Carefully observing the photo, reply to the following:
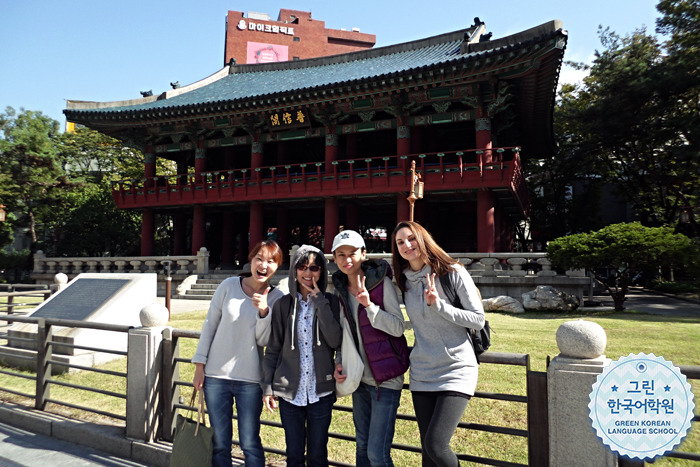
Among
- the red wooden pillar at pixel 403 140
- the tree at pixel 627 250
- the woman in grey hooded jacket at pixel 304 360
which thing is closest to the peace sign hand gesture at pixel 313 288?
the woman in grey hooded jacket at pixel 304 360

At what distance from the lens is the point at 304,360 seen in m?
2.66

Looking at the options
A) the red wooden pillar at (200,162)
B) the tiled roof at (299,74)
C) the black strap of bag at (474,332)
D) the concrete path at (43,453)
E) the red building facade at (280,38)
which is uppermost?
the red building facade at (280,38)

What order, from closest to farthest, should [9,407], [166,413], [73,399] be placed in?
[166,413] < [9,407] < [73,399]

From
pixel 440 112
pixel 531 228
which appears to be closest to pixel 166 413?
pixel 440 112

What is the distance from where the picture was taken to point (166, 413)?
377 centimetres

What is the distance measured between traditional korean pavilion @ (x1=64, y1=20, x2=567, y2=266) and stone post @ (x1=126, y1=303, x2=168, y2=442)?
9.57 meters

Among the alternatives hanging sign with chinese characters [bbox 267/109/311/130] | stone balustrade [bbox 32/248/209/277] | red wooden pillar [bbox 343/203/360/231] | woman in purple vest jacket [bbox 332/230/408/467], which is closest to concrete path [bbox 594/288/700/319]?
red wooden pillar [bbox 343/203/360/231]

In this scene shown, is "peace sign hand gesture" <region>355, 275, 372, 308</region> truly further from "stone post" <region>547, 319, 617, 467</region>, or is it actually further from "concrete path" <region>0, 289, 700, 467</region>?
"concrete path" <region>0, 289, 700, 467</region>

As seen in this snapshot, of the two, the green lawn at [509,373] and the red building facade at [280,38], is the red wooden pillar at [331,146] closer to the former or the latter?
the green lawn at [509,373]

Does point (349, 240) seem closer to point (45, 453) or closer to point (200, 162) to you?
point (45, 453)

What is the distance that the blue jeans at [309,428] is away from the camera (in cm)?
262

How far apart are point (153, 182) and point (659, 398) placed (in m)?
22.9

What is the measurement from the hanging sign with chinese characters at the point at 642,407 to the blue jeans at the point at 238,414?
2031 millimetres

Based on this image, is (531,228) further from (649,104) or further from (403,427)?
(403,427)
